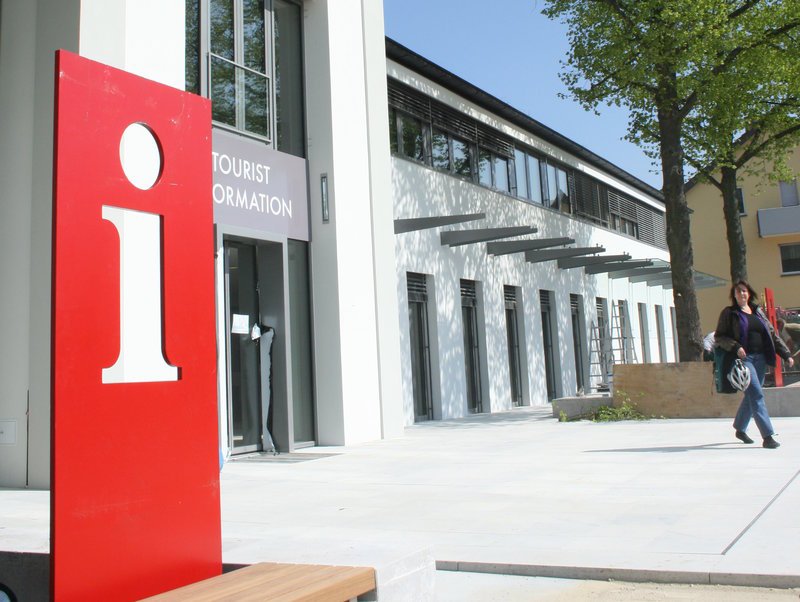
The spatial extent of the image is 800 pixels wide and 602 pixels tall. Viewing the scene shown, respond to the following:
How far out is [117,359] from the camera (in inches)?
116

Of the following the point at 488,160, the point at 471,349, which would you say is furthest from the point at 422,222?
the point at 488,160

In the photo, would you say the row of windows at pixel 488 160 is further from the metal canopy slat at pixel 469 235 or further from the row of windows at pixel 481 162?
the metal canopy slat at pixel 469 235

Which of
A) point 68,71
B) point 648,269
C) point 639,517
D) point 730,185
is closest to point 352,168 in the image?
point 639,517

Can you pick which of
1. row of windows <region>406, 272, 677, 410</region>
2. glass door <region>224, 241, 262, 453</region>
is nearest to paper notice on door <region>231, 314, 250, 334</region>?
glass door <region>224, 241, 262, 453</region>

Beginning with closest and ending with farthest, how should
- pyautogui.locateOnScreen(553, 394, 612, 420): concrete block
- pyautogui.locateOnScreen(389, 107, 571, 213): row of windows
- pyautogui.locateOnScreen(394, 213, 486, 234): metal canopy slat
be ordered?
pyautogui.locateOnScreen(553, 394, 612, 420): concrete block, pyautogui.locateOnScreen(394, 213, 486, 234): metal canopy slat, pyautogui.locateOnScreen(389, 107, 571, 213): row of windows

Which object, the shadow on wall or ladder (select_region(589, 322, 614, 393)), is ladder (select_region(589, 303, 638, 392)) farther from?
the shadow on wall

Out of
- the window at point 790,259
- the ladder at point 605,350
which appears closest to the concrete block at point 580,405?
the ladder at point 605,350

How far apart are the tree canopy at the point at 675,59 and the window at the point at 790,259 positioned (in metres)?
22.5

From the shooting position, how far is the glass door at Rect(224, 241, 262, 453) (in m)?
10.2

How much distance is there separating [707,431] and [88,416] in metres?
10.4

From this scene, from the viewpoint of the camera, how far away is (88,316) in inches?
106

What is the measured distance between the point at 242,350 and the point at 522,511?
17.8 feet

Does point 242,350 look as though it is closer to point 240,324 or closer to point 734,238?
point 240,324

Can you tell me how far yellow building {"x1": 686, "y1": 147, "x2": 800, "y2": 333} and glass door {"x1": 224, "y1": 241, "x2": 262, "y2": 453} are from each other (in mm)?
33357
